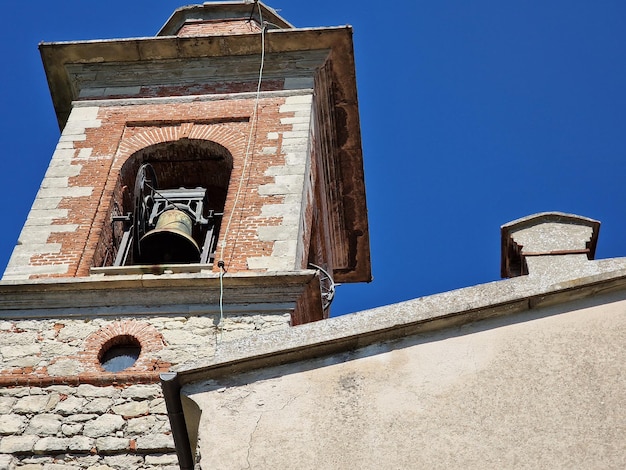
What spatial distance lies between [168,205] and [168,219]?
15.4 inches

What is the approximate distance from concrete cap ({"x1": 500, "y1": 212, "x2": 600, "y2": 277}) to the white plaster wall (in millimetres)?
502

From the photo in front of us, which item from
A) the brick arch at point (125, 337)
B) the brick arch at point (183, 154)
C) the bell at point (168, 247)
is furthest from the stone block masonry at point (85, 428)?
the brick arch at point (183, 154)

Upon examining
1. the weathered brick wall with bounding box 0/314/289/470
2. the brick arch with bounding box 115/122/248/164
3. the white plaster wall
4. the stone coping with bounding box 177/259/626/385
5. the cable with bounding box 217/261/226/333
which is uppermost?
the brick arch with bounding box 115/122/248/164

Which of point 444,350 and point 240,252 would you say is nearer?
point 444,350

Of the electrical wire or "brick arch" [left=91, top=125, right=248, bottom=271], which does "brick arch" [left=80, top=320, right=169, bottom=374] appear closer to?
the electrical wire

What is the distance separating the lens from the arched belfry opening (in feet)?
33.8

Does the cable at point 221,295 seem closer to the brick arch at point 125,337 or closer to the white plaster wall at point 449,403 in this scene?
the brick arch at point 125,337

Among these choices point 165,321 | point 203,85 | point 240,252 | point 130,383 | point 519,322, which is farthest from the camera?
point 203,85

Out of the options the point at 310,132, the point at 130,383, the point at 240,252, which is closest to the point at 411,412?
the point at 130,383

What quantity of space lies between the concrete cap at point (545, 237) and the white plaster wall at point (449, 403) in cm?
50

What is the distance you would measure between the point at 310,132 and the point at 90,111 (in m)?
2.59

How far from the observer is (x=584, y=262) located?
514 centimetres

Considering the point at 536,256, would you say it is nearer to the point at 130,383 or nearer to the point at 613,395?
the point at 613,395

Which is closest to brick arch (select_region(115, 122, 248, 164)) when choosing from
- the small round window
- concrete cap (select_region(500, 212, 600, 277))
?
the small round window
